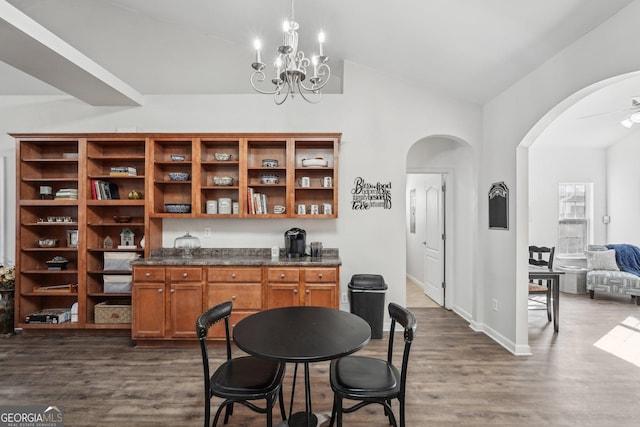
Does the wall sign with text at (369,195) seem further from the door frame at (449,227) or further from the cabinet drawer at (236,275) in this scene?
the cabinet drawer at (236,275)

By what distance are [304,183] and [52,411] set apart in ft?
10.0

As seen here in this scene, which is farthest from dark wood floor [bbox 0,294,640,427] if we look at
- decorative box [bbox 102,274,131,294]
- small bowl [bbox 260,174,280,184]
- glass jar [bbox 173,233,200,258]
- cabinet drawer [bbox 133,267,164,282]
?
small bowl [bbox 260,174,280,184]

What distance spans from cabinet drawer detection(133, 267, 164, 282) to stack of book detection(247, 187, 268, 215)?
1195 mm

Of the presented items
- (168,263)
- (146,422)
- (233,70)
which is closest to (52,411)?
(146,422)

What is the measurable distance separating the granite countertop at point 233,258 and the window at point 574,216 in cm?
541

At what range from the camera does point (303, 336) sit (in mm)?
1888

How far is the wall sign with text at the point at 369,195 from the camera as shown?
13.6 feet

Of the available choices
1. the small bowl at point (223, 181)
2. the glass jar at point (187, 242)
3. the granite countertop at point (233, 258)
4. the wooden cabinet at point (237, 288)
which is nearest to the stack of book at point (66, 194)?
the granite countertop at point (233, 258)

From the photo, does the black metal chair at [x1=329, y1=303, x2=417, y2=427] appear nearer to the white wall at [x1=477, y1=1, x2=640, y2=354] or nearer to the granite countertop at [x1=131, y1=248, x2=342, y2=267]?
the granite countertop at [x1=131, y1=248, x2=342, y2=267]

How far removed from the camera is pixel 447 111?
4160 millimetres

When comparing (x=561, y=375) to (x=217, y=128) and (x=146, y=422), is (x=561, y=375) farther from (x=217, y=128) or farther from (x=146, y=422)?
(x=217, y=128)

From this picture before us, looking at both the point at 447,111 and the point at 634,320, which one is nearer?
the point at 447,111

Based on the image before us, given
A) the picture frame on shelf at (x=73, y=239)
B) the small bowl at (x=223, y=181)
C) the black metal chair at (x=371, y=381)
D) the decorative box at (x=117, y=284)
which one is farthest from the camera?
the picture frame on shelf at (x=73, y=239)

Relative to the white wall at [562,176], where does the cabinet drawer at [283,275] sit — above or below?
below
